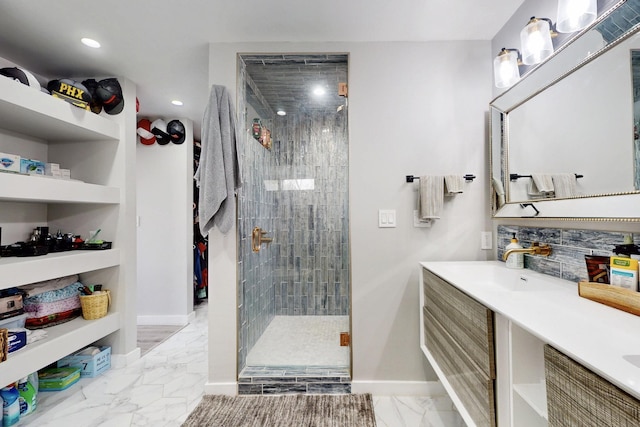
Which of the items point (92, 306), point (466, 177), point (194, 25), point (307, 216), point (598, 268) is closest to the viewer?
point (598, 268)

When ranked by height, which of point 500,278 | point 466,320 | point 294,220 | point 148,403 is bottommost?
point 148,403

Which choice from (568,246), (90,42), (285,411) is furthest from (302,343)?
(90,42)

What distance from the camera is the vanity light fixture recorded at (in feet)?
4.78

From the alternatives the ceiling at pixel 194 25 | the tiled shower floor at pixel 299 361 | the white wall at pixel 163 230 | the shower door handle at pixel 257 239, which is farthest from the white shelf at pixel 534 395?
the white wall at pixel 163 230

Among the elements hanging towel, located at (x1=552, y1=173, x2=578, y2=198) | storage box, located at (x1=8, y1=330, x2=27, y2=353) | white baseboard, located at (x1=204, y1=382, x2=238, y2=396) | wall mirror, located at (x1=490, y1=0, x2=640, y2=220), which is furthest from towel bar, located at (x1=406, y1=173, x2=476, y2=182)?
storage box, located at (x1=8, y1=330, x2=27, y2=353)

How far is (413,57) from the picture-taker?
2037 mm

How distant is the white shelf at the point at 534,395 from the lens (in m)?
0.93

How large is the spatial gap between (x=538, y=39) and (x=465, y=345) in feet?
4.94

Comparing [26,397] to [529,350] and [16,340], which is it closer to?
[16,340]

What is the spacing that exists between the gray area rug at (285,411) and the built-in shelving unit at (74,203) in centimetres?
102

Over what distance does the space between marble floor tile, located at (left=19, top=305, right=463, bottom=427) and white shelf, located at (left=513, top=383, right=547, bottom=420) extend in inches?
35.8

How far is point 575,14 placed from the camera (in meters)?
1.27

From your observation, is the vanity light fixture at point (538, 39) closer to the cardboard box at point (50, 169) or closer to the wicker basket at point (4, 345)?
the cardboard box at point (50, 169)

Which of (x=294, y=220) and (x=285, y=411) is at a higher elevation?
(x=294, y=220)
